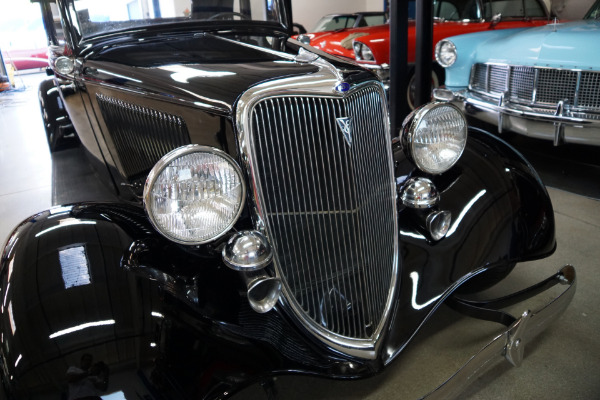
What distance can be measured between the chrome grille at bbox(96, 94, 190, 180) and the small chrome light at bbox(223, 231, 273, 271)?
0.52 metres

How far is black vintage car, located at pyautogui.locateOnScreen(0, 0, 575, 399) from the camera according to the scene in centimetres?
120

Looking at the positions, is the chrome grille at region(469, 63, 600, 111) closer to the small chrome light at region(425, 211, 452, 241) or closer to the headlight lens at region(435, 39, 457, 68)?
the headlight lens at region(435, 39, 457, 68)

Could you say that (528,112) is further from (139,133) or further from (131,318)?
(131,318)

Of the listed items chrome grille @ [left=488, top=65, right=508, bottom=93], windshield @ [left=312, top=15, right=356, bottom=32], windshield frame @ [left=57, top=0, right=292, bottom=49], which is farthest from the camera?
windshield @ [left=312, top=15, right=356, bottom=32]

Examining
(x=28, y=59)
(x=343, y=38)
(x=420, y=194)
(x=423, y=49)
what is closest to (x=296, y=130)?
(x=420, y=194)

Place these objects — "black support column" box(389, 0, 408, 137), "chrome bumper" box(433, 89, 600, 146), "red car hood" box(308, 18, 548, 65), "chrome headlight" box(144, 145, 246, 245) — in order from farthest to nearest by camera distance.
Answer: "red car hood" box(308, 18, 548, 65) → "black support column" box(389, 0, 408, 137) → "chrome bumper" box(433, 89, 600, 146) → "chrome headlight" box(144, 145, 246, 245)

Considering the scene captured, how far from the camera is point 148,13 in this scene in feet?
7.89

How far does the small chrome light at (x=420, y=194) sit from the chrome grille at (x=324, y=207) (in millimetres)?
193

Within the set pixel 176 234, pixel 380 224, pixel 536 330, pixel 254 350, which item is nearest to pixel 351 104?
pixel 380 224

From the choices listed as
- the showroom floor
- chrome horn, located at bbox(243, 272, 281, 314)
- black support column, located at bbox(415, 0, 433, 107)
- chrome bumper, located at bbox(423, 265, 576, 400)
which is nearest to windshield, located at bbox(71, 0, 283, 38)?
the showroom floor

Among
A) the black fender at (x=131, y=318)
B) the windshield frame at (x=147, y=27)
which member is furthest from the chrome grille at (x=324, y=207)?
the windshield frame at (x=147, y=27)

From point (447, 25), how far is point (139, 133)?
16.7 feet

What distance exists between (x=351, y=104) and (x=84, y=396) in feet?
3.61

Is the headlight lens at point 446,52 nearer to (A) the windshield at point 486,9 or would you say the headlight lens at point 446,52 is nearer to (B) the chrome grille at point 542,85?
(B) the chrome grille at point 542,85
